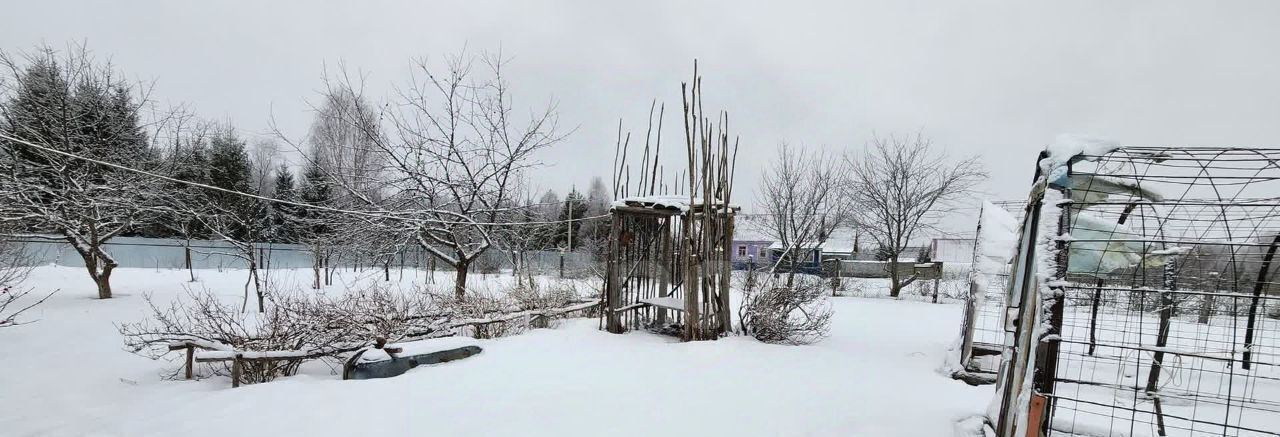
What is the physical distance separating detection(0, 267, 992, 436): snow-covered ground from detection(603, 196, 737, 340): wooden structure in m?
0.38

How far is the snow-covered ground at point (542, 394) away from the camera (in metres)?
3.43

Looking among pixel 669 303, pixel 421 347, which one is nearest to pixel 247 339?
pixel 421 347

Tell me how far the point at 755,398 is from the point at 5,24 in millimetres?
10574

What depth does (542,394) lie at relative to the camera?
4070mm

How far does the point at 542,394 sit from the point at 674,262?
3569mm

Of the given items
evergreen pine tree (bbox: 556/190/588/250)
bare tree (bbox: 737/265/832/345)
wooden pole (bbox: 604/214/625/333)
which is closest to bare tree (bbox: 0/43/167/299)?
wooden pole (bbox: 604/214/625/333)

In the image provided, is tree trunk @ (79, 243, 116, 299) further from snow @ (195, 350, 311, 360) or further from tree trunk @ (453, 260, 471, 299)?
snow @ (195, 350, 311, 360)

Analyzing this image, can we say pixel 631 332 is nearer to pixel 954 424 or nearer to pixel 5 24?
pixel 954 424

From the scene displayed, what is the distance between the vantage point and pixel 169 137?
400 inches

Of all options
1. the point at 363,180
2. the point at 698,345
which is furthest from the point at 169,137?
the point at 698,345

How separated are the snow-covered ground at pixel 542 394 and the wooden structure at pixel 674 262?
38 cm

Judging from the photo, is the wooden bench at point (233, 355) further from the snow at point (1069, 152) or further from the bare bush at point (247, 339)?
the snow at point (1069, 152)

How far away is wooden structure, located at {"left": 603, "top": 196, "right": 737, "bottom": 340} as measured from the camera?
20.0 feet

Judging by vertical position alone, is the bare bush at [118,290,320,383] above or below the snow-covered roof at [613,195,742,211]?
below
